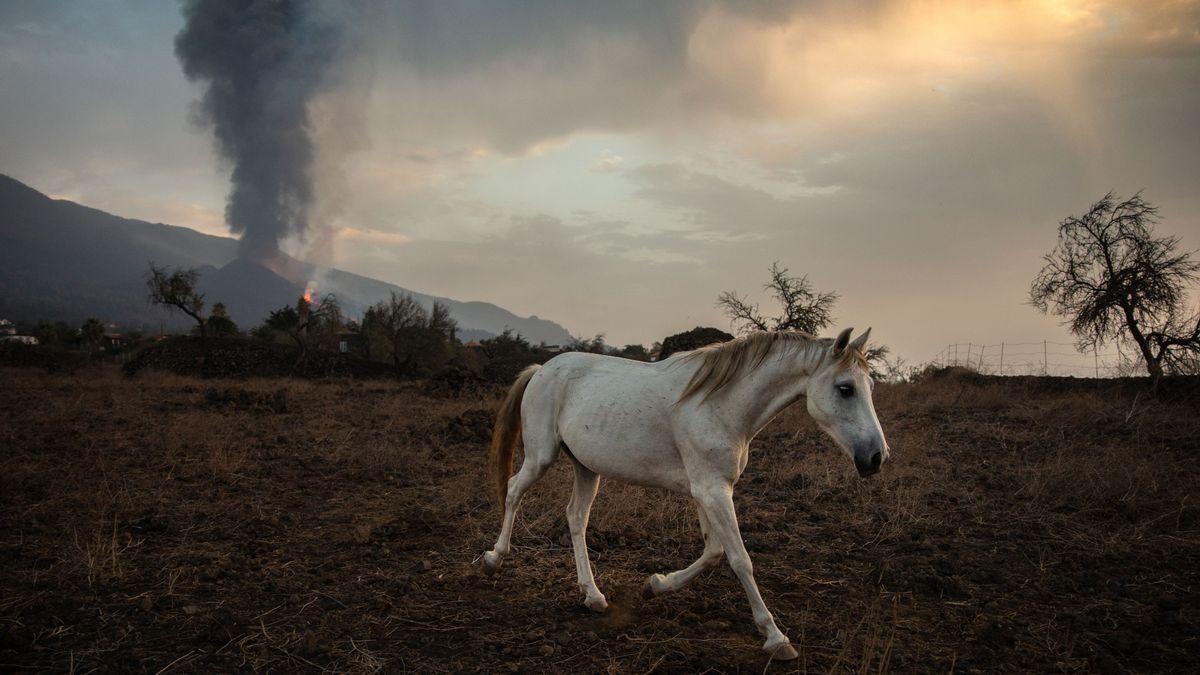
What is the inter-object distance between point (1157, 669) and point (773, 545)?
2442mm

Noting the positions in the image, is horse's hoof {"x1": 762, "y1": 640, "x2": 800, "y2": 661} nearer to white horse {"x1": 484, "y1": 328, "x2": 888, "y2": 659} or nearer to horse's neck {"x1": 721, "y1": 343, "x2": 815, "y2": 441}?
white horse {"x1": 484, "y1": 328, "x2": 888, "y2": 659}

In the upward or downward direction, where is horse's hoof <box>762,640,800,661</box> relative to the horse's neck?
downward

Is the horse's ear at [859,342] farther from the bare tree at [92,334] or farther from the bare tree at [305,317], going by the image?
the bare tree at [92,334]

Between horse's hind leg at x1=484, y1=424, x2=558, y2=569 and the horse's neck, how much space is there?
4.34 ft

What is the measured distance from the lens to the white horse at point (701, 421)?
11.3 feet

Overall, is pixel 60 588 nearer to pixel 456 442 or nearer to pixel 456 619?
pixel 456 619

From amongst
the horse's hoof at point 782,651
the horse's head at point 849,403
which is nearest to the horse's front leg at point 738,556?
the horse's hoof at point 782,651

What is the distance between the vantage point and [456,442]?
407 inches

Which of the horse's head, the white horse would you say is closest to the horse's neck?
the white horse

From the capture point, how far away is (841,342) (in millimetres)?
3434

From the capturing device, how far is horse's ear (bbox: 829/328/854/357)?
338 cm

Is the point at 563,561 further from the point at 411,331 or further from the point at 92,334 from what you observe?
the point at 92,334

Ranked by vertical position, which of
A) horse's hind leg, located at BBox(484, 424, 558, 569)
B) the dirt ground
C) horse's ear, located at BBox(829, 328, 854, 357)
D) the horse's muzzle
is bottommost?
the dirt ground

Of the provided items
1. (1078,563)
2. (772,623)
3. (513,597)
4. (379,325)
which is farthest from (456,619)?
(379,325)
